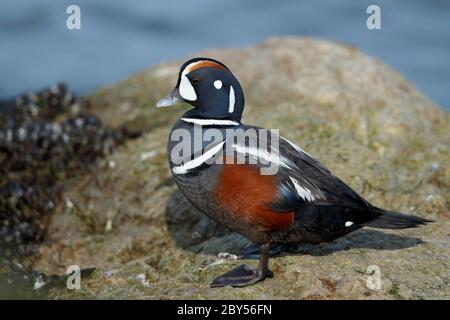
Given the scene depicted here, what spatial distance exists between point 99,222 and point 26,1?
15.0 meters

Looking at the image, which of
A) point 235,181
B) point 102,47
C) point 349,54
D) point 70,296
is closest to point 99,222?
point 70,296

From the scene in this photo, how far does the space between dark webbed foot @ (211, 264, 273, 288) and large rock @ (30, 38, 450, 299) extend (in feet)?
0.19

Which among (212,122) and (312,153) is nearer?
(212,122)

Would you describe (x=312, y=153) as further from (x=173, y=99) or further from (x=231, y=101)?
(x=173, y=99)

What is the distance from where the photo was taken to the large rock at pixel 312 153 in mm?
4777

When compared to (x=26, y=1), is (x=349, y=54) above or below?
below

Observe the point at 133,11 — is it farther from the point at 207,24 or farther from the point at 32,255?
the point at 32,255

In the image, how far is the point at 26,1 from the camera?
20094mm

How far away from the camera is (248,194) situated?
4.57 meters

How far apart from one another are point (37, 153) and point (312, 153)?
3036 mm

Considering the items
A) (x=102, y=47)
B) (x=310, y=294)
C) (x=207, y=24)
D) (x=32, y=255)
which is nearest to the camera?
(x=310, y=294)

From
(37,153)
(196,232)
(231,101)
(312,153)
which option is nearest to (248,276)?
(231,101)

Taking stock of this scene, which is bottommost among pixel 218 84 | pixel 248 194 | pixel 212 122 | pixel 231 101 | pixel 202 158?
pixel 248 194

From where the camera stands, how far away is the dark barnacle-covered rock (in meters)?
6.62
